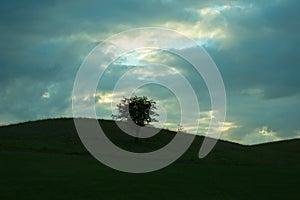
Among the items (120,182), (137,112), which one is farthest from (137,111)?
(120,182)

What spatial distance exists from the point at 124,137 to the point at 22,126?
29668 mm

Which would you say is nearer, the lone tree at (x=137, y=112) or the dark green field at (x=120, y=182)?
the dark green field at (x=120, y=182)

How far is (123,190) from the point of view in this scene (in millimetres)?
36844

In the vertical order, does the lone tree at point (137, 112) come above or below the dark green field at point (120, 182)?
above

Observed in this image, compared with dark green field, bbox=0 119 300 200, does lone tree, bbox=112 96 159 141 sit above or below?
above

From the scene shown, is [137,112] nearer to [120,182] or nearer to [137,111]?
[137,111]

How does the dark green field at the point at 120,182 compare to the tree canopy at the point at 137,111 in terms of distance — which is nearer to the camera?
the dark green field at the point at 120,182

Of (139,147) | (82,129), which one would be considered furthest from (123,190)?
(82,129)

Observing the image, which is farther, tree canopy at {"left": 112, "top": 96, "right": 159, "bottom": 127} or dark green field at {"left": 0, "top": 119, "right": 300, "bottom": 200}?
tree canopy at {"left": 112, "top": 96, "right": 159, "bottom": 127}

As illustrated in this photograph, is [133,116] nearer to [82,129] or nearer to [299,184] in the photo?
[82,129]

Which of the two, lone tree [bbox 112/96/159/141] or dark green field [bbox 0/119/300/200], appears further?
lone tree [bbox 112/96/159/141]

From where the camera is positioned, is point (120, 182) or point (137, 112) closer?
point (120, 182)

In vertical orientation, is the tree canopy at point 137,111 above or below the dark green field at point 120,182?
above

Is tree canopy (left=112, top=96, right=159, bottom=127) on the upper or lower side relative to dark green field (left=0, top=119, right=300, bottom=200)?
upper
